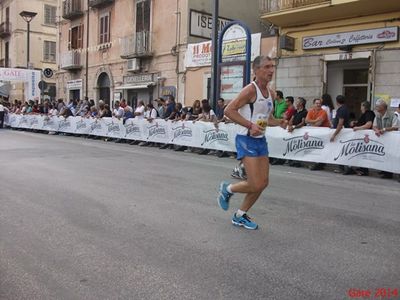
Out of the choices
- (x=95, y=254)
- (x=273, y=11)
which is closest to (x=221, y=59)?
(x=273, y=11)

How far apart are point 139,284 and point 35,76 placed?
1211 inches

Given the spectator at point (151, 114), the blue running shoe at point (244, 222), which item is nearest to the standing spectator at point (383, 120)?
the blue running shoe at point (244, 222)

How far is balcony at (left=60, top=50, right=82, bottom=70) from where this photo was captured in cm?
3077

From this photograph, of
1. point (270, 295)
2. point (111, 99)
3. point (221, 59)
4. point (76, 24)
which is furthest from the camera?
point (76, 24)

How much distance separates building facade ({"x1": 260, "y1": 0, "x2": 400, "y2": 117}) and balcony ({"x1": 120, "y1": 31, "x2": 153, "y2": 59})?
8213 millimetres

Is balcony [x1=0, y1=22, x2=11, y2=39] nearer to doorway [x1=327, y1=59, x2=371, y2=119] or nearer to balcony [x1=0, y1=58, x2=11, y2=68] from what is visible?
balcony [x1=0, y1=58, x2=11, y2=68]

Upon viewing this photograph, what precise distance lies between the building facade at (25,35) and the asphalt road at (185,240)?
37384 mm

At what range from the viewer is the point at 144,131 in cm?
1692

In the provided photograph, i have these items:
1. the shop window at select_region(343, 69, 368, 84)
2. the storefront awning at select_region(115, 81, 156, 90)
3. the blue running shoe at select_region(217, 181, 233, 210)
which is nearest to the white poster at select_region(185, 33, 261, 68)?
the storefront awning at select_region(115, 81, 156, 90)

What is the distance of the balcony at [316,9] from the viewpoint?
15.0 m

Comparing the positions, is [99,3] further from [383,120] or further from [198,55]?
[383,120]

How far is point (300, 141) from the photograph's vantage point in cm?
1156

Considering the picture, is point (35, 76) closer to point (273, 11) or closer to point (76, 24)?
point (76, 24)

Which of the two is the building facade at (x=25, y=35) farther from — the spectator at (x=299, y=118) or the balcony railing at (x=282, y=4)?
the spectator at (x=299, y=118)
